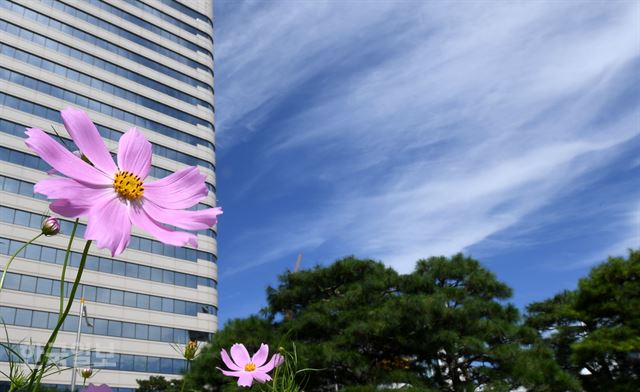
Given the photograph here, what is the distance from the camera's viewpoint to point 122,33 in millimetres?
28000

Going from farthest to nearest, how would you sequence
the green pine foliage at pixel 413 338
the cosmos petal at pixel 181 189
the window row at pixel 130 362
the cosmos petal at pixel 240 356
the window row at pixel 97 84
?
1. the window row at pixel 97 84
2. the window row at pixel 130 362
3. the green pine foliage at pixel 413 338
4. the cosmos petal at pixel 240 356
5. the cosmos petal at pixel 181 189

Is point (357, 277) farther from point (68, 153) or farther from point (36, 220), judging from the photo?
point (36, 220)

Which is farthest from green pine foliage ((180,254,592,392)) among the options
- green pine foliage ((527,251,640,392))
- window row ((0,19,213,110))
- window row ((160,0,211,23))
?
window row ((160,0,211,23))

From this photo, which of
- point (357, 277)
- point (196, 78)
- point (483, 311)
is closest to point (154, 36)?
point (196, 78)

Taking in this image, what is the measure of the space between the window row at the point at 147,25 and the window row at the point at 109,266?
502 inches

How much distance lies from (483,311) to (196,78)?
2682 cm

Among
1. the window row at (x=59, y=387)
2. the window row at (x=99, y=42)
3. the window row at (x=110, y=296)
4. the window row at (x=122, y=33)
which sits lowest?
the window row at (x=59, y=387)

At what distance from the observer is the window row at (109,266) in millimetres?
20750

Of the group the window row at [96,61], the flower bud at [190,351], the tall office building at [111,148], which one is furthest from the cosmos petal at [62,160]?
the window row at [96,61]

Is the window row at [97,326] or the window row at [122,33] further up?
the window row at [122,33]

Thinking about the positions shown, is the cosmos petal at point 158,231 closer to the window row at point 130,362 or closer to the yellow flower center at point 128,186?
the yellow flower center at point 128,186

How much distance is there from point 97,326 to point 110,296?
4.79 ft

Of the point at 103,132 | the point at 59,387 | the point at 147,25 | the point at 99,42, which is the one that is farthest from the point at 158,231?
the point at 147,25

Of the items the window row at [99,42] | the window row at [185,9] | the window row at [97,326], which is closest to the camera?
the window row at [97,326]
